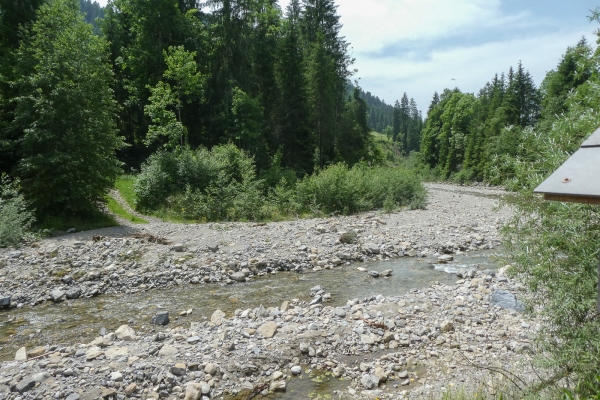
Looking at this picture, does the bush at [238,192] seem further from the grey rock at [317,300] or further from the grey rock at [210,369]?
the grey rock at [210,369]

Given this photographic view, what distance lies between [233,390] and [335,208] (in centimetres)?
1795

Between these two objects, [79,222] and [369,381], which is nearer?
[369,381]

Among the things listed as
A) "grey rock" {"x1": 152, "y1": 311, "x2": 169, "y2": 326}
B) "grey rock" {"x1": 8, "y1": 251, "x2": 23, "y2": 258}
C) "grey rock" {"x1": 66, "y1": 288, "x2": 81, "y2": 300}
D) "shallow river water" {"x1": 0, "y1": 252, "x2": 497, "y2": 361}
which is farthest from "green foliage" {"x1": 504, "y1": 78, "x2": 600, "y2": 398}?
"grey rock" {"x1": 8, "y1": 251, "x2": 23, "y2": 258}

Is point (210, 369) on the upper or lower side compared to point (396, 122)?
lower

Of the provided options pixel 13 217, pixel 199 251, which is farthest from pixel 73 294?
pixel 13 217

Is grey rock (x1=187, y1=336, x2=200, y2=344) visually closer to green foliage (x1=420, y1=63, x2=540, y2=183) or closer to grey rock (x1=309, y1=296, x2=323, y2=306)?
grey rock (x1=309, y1=296, x2=323, y2=306)

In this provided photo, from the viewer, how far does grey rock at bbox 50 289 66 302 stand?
33.5 feet

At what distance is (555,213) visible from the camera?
4016mm

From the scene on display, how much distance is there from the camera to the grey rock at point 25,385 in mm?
5605

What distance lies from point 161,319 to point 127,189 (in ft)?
57.5

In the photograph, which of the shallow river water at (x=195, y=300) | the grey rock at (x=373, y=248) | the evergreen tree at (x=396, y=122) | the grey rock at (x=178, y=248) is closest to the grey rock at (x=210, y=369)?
the shallow river water at (x=195, y=300)

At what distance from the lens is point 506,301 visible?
27.3 feet

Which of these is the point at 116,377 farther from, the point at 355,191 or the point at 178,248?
the point at 355,191

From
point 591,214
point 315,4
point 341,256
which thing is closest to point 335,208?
point 341,256
